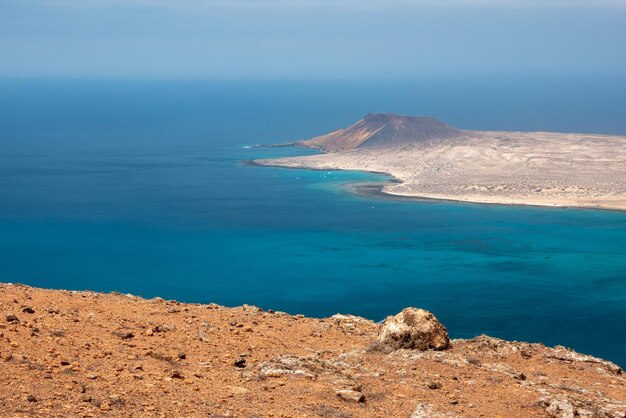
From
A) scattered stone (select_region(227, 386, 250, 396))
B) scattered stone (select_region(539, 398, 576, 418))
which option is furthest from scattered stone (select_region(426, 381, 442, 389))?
scattered stone (select_region(227, 386, 250, 396))

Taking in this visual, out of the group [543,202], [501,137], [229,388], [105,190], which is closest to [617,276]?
[543,202]

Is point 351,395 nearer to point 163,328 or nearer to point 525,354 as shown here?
point 163,328

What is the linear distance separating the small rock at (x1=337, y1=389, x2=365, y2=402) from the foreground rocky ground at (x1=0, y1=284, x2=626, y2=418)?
11 millimetres

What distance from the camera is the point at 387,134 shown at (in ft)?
351

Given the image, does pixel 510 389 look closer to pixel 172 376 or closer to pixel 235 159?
pixel 172 376

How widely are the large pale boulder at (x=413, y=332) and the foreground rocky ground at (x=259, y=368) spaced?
17 millimetres

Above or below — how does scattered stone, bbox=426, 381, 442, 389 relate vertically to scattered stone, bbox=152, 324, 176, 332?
below

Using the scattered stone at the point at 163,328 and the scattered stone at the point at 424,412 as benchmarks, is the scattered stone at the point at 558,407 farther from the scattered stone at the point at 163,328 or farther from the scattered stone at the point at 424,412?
the scattered stone at the point at 163,328

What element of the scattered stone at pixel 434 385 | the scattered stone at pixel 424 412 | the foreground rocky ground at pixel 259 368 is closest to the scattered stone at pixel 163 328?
the foreground rocky ground at pixel 259 368

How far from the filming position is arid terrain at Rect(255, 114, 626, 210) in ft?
254

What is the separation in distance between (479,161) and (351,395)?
280ft

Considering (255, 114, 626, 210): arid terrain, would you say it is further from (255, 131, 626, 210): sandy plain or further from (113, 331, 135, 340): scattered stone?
(113, 331, 135, 340): scattered stone

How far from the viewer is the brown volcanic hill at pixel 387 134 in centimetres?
10511

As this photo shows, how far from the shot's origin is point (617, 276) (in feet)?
161
